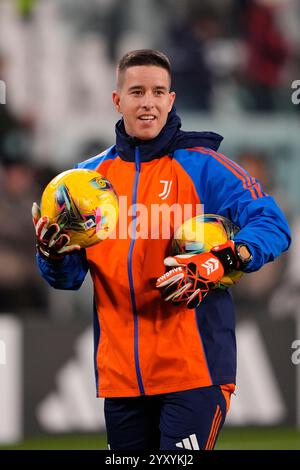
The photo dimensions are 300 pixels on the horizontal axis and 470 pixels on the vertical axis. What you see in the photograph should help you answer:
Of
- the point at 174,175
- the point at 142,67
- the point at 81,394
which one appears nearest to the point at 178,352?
the point at 174,175

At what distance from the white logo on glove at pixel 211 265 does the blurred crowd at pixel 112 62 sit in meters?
5.67

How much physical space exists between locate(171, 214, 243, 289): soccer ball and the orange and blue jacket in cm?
10

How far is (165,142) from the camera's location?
14.6 feet

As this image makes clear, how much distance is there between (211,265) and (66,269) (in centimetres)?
77

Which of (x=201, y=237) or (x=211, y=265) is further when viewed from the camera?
(x=201, y=237)

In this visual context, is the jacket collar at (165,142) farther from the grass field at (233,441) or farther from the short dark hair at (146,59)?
the grass field at (233,441)

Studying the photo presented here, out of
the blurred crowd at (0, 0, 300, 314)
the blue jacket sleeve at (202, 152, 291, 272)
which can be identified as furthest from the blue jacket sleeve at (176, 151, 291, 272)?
the blurred crowd at (0, 0, 300, 314)

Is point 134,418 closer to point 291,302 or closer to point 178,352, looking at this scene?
point 178,352

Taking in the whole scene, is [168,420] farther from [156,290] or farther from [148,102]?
[148,102]

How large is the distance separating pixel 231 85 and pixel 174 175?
6.79m

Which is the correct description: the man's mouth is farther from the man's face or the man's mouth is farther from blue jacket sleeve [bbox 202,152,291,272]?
blue jacket sleeve [bbox 202,152,291,272]

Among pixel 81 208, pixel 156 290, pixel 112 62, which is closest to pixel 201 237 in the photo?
pixel 156 290

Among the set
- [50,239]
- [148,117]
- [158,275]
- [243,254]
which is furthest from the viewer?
[148,117]
